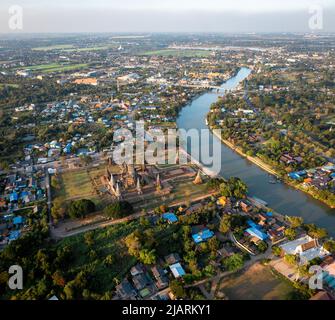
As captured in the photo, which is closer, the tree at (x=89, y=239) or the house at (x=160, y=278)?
the house at (x=160, y=278)

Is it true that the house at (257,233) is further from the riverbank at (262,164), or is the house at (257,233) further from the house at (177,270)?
the riverbank at (262,164)

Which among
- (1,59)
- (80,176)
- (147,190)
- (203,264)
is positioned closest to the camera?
(203,264)

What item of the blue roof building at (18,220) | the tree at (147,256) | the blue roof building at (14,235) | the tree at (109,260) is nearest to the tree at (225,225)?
the tree at (147,256)

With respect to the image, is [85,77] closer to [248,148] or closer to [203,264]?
[248,148]

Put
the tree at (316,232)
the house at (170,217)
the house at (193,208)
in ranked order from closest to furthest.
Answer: the tree at (316,232), the house at (170,217), the house at (193,208)

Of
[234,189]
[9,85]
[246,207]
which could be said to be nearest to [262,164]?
[234,189]

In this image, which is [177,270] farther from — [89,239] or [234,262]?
[89,239]

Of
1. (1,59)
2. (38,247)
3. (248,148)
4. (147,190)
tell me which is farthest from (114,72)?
(38,247)
